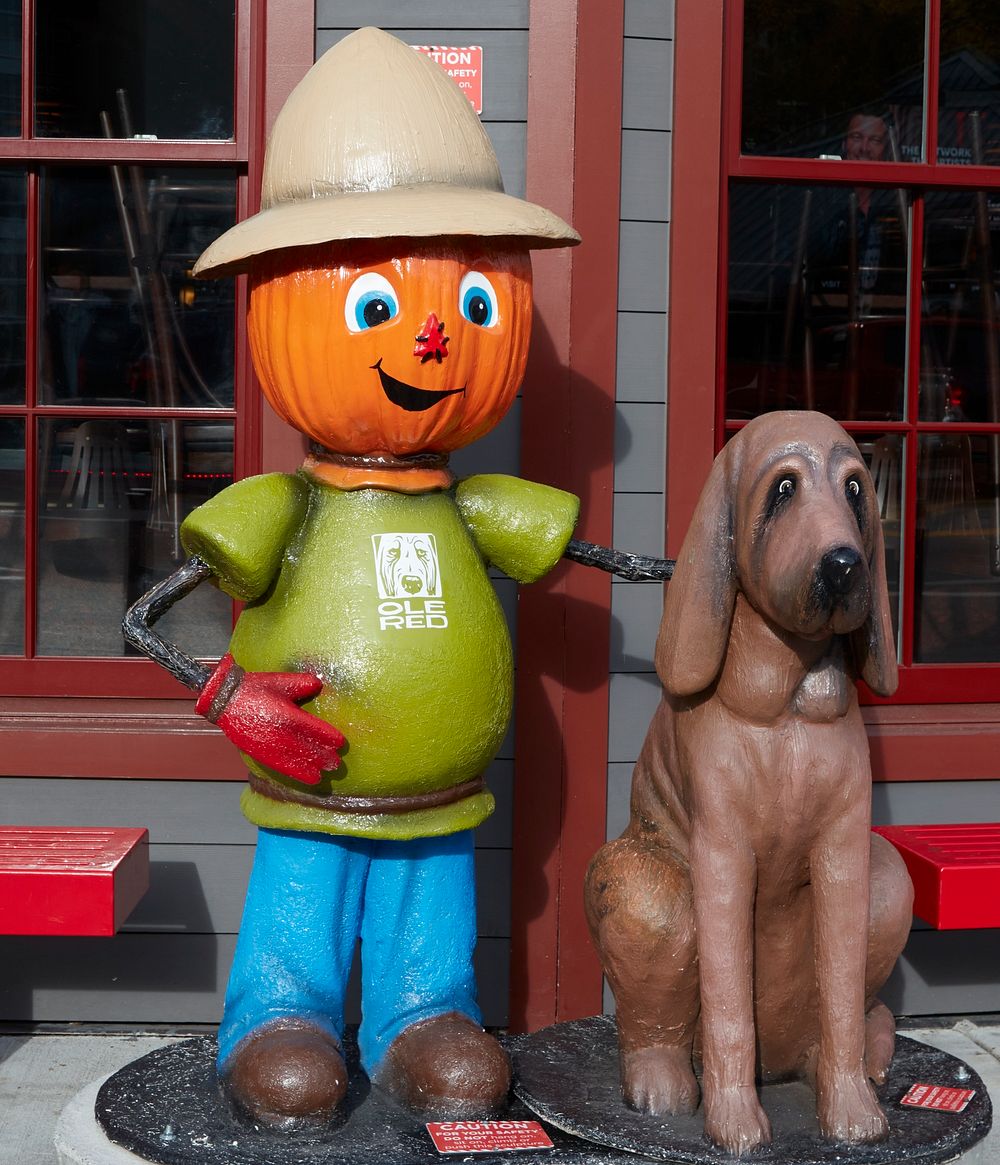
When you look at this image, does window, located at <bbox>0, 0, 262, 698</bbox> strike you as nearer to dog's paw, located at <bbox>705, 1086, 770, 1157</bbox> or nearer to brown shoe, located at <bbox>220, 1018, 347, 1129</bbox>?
brown shoe, located at <bbox>220, 1018, 347, 1129</bbox>

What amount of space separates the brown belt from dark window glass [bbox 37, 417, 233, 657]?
102 cm

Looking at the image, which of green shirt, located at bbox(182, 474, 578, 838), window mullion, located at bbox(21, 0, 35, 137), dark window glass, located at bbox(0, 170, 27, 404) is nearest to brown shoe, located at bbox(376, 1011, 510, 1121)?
green shirt, located at bbox(182, 474, 578, 838)

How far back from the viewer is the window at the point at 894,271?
152 inches

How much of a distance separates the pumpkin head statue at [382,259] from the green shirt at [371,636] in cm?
13

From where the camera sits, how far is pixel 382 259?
283 centimetres

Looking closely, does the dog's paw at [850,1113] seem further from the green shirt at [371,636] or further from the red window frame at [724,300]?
the red window frame at [724,300]

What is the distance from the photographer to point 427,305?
283 centimetres

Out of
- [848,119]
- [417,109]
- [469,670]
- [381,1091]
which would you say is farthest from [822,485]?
[848,119]

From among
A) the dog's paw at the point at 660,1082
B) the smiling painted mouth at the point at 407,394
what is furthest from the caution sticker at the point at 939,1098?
the smiling painted mouth at the point at 407,394

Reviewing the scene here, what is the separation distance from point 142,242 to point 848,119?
5.98ft

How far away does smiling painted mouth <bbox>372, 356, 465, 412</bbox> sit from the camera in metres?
2.84

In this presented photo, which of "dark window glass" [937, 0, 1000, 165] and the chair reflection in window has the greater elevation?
"dark window glass" [937, 0, 1000, 165]

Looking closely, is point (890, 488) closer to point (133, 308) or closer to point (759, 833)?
point (759, 833)

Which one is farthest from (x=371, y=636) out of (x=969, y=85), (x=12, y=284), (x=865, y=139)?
(x=969, y=85)
